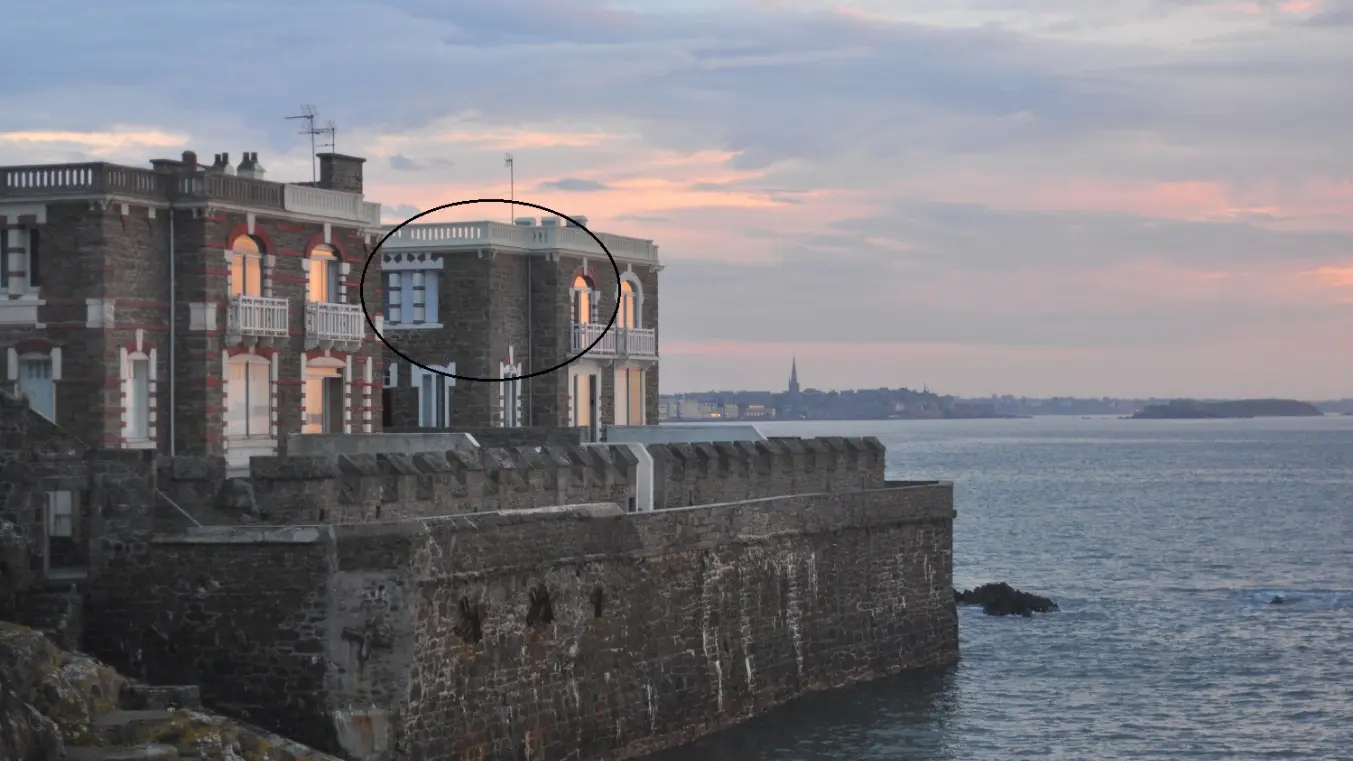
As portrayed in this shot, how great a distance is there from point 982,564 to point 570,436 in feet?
124

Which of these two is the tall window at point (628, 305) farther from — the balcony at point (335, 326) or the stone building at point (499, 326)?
the balcony at point (335, 326)

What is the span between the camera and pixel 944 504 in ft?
163

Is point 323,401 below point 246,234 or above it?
below

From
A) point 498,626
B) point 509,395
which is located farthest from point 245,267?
point 509,395

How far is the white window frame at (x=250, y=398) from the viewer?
40594 millimetres

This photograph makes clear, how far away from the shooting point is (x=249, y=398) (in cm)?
4147

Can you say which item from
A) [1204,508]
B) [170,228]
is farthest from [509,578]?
[1204,508]

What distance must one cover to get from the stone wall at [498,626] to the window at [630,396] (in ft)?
50.4

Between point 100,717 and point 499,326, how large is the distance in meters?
28.3

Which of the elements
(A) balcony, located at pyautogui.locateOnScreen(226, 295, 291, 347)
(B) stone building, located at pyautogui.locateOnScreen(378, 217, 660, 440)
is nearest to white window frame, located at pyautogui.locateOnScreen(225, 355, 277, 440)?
(A) balcony, located at pyautogui.locateOnScreen(226, 295, 291, 347)

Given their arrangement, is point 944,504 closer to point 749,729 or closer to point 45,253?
point 749,729

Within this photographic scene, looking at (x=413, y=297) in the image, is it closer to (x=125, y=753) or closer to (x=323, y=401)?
(x=323, y=401)

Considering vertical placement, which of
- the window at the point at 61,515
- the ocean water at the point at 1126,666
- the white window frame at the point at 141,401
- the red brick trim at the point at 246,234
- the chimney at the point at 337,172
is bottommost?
the ocean water at the point at 1126,666

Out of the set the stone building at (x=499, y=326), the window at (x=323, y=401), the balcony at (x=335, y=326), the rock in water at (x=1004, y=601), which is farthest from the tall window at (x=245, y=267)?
the rock in water at (x=1004, y=601)
